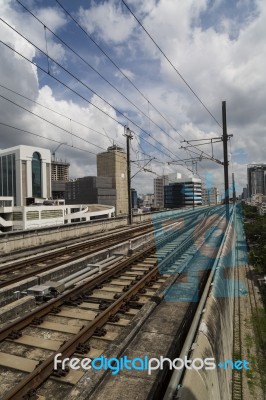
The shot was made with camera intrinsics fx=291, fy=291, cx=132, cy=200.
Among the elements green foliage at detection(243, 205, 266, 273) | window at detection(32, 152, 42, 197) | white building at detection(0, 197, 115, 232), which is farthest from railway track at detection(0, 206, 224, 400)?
window at detection(32, 152, 42, 197)

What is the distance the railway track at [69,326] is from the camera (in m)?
5.02

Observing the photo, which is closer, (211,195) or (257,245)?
(257,245)

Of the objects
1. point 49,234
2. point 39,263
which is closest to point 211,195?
point 49,234

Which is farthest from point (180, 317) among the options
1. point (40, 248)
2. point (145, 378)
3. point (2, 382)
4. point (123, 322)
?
point (40, 248)

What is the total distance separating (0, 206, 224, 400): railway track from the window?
10724 cm

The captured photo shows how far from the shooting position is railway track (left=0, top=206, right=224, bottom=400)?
5018mm

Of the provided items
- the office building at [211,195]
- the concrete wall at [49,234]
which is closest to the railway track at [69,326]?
the concrete wall at [49,234]

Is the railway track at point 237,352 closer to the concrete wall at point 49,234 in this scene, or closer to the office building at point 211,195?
the concrete wall at point 49,234

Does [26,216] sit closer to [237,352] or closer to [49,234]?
[49,234]

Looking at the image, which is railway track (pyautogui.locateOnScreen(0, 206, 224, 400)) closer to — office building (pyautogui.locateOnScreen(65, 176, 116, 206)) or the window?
the window

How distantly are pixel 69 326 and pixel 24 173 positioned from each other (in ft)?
360

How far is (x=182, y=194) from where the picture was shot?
142500mm

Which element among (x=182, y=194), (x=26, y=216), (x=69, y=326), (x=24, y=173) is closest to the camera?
(x=69, y=326)

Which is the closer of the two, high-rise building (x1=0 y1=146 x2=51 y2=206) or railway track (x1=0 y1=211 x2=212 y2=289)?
railway track (x1=0 y1=211 x2=212 y2=289)
